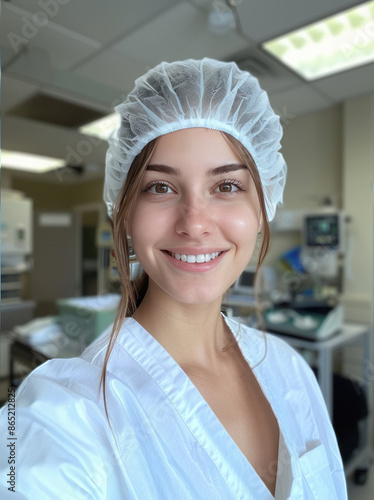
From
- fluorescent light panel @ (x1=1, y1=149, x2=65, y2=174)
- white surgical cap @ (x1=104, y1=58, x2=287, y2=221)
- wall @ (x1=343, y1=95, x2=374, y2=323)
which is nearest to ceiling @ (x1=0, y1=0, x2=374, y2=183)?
white surgical cap @ (x1=104, y1=58, x2=287, y2=221)

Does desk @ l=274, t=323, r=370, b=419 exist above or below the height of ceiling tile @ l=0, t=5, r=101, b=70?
below

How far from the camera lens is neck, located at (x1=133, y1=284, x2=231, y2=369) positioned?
0.74m

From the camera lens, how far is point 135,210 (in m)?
0.65

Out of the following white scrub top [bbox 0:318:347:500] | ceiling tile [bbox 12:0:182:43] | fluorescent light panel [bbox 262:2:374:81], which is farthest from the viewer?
fluorescent light panel [bbox 262:2:374:81]

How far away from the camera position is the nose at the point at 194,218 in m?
0.58

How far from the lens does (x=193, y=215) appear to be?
58 cm

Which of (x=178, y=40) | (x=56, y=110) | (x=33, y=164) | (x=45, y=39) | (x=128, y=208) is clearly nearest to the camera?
(x=128, y=208)

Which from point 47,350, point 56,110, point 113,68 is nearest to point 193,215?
point 113,68

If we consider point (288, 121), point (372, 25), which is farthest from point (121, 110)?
point (372, 25)

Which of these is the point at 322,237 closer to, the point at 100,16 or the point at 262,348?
the point at 262,348

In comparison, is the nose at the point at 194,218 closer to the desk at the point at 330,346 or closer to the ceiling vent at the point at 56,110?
the ceiling vent at the point at 56,110

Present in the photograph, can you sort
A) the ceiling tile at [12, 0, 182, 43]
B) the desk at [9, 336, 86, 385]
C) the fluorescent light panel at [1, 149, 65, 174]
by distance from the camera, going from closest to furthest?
the ceiling tile at [12, 0, 182, 43] → the desk at [9, 336, 86, 385] → the fluorescent light panel at [1, 149, 65, 174]

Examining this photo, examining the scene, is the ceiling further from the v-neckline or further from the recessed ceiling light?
the v-neckline

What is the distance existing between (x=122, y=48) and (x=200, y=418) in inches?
33.7
